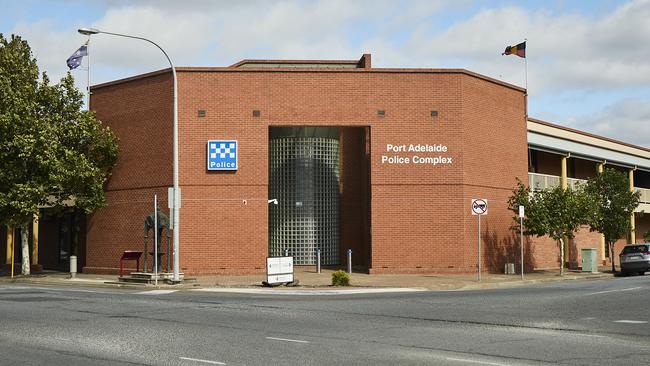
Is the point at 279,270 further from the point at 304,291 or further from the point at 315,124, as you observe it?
the point at 315,124

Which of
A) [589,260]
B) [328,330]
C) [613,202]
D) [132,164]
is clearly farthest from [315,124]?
[613,202]

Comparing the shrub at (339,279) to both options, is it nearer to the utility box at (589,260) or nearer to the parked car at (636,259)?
the utility box at (589,260)

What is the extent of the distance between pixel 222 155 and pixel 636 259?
20.6 meters

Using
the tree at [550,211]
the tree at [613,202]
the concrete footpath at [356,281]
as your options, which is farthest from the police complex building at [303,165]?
the tree at [613,202]

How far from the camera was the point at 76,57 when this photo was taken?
3762 centimetres

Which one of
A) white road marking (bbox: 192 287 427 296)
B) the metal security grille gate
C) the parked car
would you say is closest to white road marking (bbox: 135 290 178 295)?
white road marking (bbox: 192 287 427 296)

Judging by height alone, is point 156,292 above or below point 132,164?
below

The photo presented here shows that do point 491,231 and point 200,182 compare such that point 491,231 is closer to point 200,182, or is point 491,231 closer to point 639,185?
point 200,182

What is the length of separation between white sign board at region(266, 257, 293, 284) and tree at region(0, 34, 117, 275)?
1131 cm

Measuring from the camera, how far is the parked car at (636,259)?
34.9m

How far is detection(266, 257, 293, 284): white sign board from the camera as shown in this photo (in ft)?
79.7

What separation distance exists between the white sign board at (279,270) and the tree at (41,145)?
1131 cm

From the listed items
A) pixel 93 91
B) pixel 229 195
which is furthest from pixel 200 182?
pixel 93 91

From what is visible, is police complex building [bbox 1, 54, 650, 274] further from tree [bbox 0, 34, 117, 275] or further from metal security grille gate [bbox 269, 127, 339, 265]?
tree [bbox 0, 34, 117, 275]
